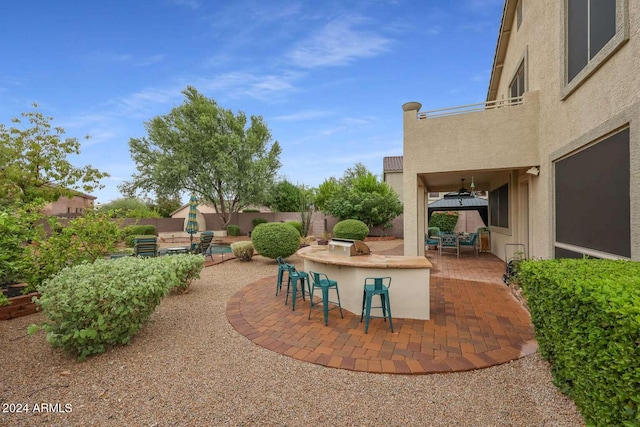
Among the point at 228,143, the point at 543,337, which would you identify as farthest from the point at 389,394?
the point at 228,143

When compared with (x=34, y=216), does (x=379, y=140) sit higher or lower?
higher

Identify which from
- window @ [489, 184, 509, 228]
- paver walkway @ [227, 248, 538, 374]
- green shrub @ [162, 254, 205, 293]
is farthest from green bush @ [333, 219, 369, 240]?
green shrub @ [162, 254, 205, 293]

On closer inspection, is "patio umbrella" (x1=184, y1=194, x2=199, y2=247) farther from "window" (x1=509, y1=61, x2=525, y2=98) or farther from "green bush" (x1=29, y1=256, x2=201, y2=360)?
"window" (x1=509, y1=61, x2=525, y2=98)

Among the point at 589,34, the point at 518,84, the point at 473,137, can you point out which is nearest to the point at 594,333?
the point at 589,34

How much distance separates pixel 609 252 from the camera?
3598 millimetres

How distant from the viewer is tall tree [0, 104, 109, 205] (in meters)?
13.0

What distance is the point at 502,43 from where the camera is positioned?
9188 mm

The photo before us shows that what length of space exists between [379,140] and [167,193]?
19869mm

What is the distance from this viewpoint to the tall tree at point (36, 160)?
42.5 feet

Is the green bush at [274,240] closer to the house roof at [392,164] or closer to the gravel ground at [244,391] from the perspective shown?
the gravel ground at [244,391]

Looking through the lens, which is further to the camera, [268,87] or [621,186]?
[268,87]

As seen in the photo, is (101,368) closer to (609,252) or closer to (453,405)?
(453,405)

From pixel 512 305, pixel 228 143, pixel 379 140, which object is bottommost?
pixel 512 305

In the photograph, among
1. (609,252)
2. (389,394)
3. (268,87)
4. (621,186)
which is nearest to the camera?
(389,394)
